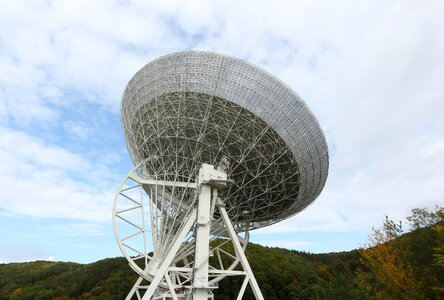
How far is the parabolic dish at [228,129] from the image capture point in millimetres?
21594

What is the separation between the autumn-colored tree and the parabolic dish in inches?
373

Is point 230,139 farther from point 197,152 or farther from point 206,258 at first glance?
point 206,258

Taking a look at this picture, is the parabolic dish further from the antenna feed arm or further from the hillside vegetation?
the hillside vegetation

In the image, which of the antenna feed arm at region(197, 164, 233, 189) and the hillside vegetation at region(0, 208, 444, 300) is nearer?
the antenna feed arm at region(197, 164, 233, 189)

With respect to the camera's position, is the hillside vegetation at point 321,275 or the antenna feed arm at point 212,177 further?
the hillside vegetation at point 321,275

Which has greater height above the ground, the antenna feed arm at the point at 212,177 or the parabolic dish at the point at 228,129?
the parabolic dish at the point at 228,129

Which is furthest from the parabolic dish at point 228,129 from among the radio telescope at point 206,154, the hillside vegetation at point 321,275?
the hillside vegetation at point 321,275

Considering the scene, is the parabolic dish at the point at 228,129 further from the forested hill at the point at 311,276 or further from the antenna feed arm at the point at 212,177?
the forested hill at the point at 311,276

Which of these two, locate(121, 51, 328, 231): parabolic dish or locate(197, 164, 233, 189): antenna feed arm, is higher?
locate(121, 51, 328, 231): parabolic dish

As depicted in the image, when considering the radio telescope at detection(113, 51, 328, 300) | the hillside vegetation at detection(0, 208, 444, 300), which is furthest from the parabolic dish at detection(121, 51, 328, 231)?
the hillside vegetation at detection(0, 208, 444, 300)

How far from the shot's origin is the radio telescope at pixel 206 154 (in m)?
21.5

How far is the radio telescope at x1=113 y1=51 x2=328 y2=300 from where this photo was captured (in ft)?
70.6

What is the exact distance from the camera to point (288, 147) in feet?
73.9

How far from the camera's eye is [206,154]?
2431 cm
